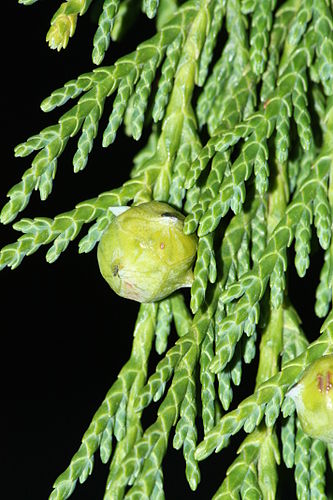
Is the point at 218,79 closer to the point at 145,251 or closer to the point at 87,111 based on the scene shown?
the point at 87,111

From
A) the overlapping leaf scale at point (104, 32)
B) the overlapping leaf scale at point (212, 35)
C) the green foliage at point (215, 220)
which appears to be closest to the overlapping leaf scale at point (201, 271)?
the green foliage at point (215, 220)

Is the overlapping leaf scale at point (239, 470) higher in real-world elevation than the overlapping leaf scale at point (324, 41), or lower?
lower

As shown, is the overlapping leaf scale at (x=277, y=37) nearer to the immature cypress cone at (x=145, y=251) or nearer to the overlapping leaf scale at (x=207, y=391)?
the immature cypress cone at (x=145, y=251)

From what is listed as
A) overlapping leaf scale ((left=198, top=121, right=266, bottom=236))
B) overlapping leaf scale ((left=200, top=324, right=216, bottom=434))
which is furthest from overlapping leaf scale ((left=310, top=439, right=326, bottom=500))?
overlapping leaf scale ((left=198, top=121, right=266, bottom=236))

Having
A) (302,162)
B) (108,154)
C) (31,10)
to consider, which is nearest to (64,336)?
(108,154)

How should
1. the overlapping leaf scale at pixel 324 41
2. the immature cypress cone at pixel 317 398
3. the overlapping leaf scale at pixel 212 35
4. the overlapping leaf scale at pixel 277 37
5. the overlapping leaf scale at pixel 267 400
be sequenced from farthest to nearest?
the overlapping leaf scale at pixel 277 37
the overlapping leaf scale at pixel 212 35
the overlapping leaf scale at pixel 324 41
the overlapping leaf scale at pixel 267 400
the immature cypress cone at pixel 317 398

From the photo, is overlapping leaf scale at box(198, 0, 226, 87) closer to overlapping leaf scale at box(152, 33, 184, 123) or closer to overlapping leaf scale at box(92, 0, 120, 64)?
overlapping leaf scale at box(152, 33, 184, 123)
